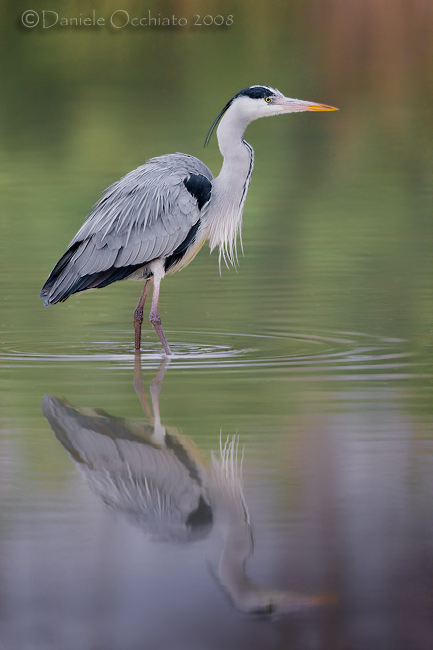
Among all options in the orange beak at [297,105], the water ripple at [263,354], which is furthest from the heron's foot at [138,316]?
the orange beak at [297,105]

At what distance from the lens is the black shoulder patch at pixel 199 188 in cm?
1023

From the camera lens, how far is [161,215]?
33.1ft

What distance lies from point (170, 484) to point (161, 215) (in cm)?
473

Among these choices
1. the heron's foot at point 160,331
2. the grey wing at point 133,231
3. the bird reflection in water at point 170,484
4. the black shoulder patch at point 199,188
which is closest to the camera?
the bird reflection in water at point 170,484

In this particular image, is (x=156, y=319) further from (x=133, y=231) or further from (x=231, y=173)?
(x=231, y=173)

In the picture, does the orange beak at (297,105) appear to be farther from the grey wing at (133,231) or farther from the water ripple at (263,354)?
the water ripple at (263,354)

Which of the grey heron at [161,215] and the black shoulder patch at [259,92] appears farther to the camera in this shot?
the black shoulder patch at [259,92]

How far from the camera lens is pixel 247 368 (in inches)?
331

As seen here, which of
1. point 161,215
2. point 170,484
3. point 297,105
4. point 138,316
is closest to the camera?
point 170,484

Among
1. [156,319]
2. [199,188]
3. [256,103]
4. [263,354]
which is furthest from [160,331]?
[256,103]

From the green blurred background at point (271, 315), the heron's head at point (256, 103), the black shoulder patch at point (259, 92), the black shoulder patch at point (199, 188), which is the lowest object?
the green blurred background at point (271, 315)

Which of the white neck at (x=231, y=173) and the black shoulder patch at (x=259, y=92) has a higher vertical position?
the black shoulder patch at (x=259, y=92)

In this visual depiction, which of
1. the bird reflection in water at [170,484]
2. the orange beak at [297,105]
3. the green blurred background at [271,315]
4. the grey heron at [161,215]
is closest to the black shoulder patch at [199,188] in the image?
the grey heron at [161,215]

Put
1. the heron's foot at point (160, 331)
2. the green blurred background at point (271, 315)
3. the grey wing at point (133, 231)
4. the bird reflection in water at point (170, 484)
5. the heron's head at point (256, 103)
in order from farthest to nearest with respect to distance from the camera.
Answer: the heron's head at point (256, 103)
the grey wing at point (133, 231)
the heron's foot at point (160, 331)
the green blurred background at point (271, 315)
the bird reflection in water at point (170, 484)
